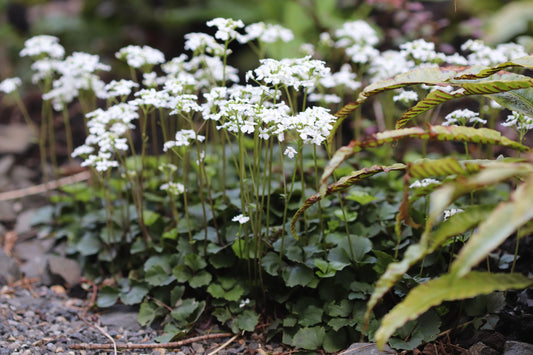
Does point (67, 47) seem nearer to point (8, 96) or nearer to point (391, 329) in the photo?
point (8, 96)

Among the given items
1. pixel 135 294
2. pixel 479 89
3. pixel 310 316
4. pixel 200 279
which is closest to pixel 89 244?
pixel 135 294

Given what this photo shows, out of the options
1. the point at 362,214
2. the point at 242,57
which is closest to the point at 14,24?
the point at 242,57

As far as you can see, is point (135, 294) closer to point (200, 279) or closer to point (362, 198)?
point (200, 279)

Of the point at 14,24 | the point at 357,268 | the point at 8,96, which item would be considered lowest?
the point at 357,268

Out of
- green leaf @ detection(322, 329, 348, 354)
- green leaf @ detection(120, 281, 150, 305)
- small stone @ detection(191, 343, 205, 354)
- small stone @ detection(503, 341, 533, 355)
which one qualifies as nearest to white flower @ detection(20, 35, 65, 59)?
green leaf @ detection(120, 281, 150, 305)

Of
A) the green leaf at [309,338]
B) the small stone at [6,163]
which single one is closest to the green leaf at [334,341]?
the green leaf at [309,338]

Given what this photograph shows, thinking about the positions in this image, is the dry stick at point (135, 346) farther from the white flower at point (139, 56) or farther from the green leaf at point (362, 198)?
the white flower at point (139, 56)
